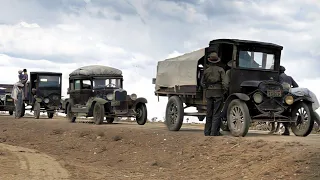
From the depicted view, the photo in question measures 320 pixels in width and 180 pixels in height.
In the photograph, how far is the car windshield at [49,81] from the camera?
29406mm

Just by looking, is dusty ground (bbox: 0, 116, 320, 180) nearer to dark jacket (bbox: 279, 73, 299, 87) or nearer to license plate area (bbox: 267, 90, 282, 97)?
license plate area (bbox: 267, 90, 282, 97)

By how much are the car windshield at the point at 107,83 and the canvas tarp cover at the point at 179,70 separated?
231 inches

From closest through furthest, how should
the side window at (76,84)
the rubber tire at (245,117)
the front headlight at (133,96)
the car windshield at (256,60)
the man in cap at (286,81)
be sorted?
1. the rubber tire at (245,117)
2. the car windshield at (256,60)
3. the man in cap at (286,81)
4. the front headlight at (133,96)
5. the side window at (76,84)

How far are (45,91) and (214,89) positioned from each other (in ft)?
59.9

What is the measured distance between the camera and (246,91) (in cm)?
1322

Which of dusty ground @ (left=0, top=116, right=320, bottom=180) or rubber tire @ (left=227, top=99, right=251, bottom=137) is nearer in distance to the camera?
dusty ground @ (left=0, top=116, right=320, bottom=180)

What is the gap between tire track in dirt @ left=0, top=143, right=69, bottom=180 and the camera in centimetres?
991

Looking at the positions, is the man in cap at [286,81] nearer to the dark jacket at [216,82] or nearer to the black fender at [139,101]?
the dark jacket at [216,82]

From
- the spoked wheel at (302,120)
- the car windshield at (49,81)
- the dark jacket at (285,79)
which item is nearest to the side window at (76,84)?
the car windshield at (49,81)

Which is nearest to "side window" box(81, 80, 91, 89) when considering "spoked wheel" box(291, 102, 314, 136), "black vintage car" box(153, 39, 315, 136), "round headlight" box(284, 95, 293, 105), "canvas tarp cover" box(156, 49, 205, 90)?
"canvas tarp cover" box(156, 49, 205, 90)

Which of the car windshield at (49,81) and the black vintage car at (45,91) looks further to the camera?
the car windshield at (49,81)

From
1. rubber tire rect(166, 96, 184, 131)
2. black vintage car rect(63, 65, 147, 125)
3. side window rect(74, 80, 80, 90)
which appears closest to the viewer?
rubber tire rect(166, 96, 184, 131)

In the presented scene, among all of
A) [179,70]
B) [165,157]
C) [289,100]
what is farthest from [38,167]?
[289,100]

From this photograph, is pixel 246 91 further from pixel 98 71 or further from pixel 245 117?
pixel 98 71
